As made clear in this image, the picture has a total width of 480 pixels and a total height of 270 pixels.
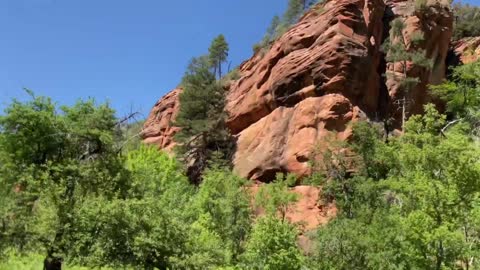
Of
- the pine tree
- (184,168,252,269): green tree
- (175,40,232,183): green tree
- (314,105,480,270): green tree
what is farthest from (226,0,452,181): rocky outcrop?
(314,105,480,270): green tree

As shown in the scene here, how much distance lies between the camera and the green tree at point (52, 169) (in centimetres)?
1678

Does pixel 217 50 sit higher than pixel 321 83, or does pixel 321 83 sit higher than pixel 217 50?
pixel 217 50

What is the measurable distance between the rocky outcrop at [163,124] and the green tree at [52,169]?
29.6 metres

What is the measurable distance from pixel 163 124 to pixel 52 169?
36949mm

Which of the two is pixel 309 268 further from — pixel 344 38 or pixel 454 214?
pixel 344 38

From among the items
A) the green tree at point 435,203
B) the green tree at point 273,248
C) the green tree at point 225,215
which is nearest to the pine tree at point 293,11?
the green tree at point 225,215

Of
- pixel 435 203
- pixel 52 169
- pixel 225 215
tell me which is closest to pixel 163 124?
pixel 225 215

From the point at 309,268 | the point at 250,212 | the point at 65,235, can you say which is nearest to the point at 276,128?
the point at 250,212

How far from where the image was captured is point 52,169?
1795 centimetres

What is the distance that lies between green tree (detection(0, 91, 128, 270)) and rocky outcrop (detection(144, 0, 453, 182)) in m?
18.8

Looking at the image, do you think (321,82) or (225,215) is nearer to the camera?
(225,215)

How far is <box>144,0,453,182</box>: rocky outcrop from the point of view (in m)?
37.8

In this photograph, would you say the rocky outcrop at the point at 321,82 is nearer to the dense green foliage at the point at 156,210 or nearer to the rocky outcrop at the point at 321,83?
the rocky outcrop at the point at 321,83

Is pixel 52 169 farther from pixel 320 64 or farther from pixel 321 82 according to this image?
pixel 320 64
